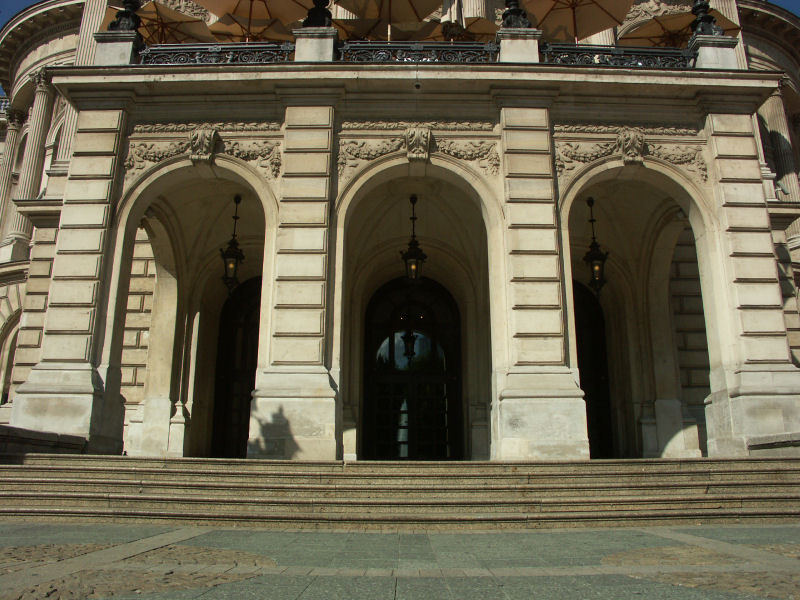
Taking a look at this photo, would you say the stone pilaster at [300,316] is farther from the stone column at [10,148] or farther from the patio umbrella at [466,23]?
the stone column at [10,148]

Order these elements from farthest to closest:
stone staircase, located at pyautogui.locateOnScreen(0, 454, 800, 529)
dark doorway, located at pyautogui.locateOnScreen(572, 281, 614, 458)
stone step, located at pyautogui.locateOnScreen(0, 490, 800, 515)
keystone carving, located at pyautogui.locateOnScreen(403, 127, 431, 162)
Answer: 1. dark doorway, located at pyautogui.locateOnScreen(572, 281, 614, 458)
2. keystone carving, located at pyautogui.locateOnScreen(403, 127, 431, 162)
3. stone step, located at pyautogui.locateOnScreen(0, 490, 800, 515)
4. stone staircase, located at pyautogui.locateOnScreen(0, 454, 800, 529)

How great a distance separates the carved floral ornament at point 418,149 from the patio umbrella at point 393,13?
215 inches

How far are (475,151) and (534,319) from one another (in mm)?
4049

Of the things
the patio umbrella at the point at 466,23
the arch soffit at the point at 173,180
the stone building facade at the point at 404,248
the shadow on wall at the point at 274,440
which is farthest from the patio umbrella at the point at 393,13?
the shadow on wall at the point at 274,440

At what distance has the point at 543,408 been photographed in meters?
11.9

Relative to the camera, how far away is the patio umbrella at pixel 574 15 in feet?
56.7

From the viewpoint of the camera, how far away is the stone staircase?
729 centimetres

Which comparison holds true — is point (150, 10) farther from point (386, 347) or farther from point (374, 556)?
point (374, 556)

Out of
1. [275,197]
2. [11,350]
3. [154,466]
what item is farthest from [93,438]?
[11,350]

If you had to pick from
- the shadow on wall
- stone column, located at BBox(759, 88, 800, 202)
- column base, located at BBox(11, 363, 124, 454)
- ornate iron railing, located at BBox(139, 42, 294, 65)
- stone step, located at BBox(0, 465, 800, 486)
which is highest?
stone column, located at BBox(759, 88, 800, 202)

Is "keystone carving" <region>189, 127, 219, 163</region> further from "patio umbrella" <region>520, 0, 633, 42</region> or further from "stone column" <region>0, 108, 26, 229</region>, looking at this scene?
"stone column" <region>0, 108, 26, 229</region>

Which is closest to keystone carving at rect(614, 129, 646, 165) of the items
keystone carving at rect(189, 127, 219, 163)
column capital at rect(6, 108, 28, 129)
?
keystone carving at rect(189, 127, 219, 163)

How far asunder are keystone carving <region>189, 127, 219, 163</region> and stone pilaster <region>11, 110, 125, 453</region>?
1711mm

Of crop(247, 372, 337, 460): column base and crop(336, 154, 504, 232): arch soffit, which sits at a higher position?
crop(336, 154, 504, 232): arch soffit
